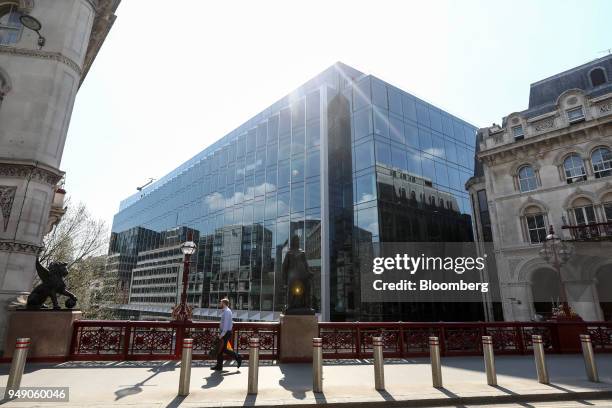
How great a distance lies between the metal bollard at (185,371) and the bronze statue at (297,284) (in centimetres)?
418

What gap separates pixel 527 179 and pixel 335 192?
14.7 meters

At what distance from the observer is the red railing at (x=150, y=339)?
916cm

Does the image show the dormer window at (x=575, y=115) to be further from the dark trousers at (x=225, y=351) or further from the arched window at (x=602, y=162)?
the dark trousers at (x=225, y=351)

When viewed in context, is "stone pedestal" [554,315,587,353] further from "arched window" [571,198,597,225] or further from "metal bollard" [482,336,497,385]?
"arched window" [571,198,597,225]

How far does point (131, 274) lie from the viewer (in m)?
88.3

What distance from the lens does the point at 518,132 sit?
82.0 ft

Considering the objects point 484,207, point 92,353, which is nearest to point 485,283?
point 484,207

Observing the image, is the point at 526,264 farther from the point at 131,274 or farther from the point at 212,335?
the point at 131,274

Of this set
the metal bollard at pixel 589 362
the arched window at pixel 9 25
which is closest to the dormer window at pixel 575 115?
the metal bollard at pixel 589 362

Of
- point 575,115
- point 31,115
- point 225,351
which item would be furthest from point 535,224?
point 31,115

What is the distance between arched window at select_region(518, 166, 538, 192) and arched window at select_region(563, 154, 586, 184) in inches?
74.2

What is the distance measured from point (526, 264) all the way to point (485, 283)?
5.16 metres

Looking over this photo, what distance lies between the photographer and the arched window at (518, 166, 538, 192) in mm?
23645

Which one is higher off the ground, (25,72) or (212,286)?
(25,72)
